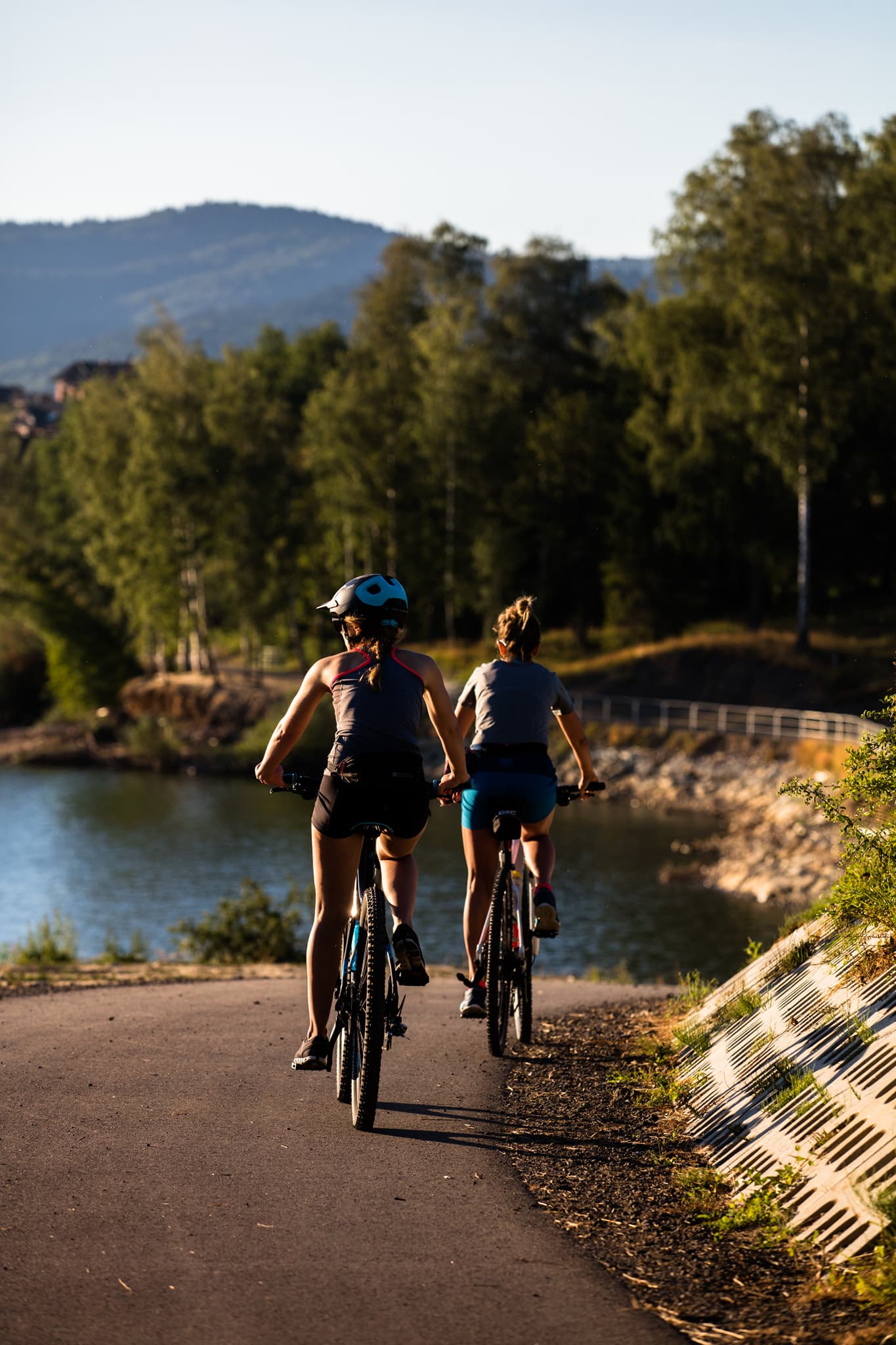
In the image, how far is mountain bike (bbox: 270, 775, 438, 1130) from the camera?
5.55m

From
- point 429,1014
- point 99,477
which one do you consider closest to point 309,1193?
point 429,1014

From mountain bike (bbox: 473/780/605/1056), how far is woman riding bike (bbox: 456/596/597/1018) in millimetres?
57

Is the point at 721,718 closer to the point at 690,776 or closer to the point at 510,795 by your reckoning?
the point at 690,776

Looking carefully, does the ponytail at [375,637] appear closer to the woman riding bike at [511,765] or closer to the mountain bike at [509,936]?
the woman riding bike at [511,765]

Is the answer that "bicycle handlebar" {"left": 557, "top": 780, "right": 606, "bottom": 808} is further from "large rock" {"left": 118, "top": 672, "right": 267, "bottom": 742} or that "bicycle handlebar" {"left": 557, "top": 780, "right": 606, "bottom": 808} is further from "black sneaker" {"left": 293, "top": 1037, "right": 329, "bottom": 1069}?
"large rock" {"left": 118, "top": 672, "right": 267, "bottom": 742}

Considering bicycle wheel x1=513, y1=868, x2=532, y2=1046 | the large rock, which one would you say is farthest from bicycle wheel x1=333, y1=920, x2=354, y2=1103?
the large rock

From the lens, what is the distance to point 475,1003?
7051 millimetres

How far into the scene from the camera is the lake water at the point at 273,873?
72.1 ft

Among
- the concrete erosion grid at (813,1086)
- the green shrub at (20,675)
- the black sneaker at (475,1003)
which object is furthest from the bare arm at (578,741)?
the green shrub at (20,675)

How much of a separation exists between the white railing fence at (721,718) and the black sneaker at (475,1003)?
1045 inches

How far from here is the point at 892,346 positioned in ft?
136

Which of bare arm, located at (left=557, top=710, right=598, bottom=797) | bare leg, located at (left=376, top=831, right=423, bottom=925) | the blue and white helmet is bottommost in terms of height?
bare leg, located at (left=376, top=831, right=423, bottom=925)

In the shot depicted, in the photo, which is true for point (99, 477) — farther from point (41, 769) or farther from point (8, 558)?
point (41, 769)

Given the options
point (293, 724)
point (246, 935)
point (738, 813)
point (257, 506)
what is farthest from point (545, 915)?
point (257, 506)
